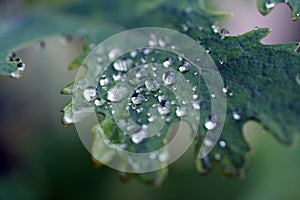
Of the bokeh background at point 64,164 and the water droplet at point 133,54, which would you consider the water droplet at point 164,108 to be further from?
the bokeh background at point 64,164

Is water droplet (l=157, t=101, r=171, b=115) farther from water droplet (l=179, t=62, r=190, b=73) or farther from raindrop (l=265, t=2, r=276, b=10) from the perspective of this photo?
raindrop (l=265, t=2, r=276, b=10)

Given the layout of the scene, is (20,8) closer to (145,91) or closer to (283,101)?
(145,91)

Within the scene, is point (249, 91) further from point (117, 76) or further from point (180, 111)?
point (117, 76)

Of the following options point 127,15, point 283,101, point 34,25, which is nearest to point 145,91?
point 283,101

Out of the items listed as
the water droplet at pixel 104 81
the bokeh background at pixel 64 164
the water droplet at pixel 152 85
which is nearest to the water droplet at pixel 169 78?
the water droplet at pixel 152 85

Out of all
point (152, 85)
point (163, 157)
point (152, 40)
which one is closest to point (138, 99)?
point (152, 85)
